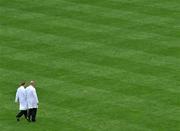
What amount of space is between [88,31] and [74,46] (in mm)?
2315

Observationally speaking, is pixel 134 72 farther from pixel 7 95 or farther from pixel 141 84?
pixel 7 95

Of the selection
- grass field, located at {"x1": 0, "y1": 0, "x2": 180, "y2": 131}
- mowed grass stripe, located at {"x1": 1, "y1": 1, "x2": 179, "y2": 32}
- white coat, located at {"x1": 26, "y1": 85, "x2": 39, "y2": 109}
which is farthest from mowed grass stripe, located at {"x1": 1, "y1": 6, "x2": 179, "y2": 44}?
white coat, located at {"x1": 26, "y1": 85, "x2": 39, "y2": 109}

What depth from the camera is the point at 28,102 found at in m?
25.2

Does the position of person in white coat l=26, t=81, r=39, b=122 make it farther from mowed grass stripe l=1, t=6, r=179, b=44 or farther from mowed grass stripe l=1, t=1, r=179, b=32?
mowed grass stripe l=1, t=1, r=179, b=32

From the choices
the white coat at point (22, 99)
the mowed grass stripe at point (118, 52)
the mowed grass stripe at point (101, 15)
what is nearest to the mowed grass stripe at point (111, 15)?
the mowed grass stripe at point (101, 15)

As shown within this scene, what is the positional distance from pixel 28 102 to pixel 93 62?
6.88 metres

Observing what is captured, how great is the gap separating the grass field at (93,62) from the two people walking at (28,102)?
1.15 ft

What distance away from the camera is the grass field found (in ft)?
83.9

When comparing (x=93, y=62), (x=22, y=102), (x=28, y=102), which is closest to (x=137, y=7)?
(x=93, y=62)

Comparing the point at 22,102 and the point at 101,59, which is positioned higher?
the point at 101,59

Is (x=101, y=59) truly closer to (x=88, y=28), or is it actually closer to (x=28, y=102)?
(x=88, y=28)

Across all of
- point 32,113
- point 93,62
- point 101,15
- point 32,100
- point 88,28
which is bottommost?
point 32,113

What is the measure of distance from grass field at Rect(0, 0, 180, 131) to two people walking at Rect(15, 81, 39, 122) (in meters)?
0.35

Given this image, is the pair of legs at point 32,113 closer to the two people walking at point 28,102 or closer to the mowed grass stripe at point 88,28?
the two people walking at point 28,102
